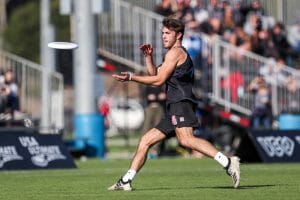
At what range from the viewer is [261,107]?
3094 cm

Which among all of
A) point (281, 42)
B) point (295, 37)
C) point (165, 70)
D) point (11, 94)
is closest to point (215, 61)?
point (281, 42)

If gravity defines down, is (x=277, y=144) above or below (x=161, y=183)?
below

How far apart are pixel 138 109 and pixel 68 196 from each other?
132 ft

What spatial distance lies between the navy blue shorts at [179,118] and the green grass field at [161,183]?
0.84 m

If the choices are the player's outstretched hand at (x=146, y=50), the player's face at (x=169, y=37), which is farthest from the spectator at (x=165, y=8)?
the player's outstretched hand at (x=146, y=50)

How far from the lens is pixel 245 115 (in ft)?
104

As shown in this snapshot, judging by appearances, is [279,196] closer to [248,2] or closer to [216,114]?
[216,114]

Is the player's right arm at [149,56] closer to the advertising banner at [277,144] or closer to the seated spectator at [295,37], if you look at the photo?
the advertising banner at [277,144]

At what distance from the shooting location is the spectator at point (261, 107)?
101ft

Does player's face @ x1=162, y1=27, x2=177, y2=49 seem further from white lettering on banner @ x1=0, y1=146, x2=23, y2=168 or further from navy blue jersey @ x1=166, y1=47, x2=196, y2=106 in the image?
white lettering on banner @ x1=0, y1=146, x2=23, y2=168

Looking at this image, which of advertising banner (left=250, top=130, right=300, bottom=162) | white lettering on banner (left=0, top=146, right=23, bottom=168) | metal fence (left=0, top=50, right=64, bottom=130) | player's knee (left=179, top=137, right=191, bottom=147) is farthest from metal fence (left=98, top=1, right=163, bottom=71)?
player's knee (left=179, top=137, right=191, bottom=147)

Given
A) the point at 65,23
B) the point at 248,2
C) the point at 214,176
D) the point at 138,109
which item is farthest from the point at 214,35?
the point at 65,23

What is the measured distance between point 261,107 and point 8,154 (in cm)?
1014

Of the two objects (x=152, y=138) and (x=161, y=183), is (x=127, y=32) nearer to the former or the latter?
(x=161, y=183)
